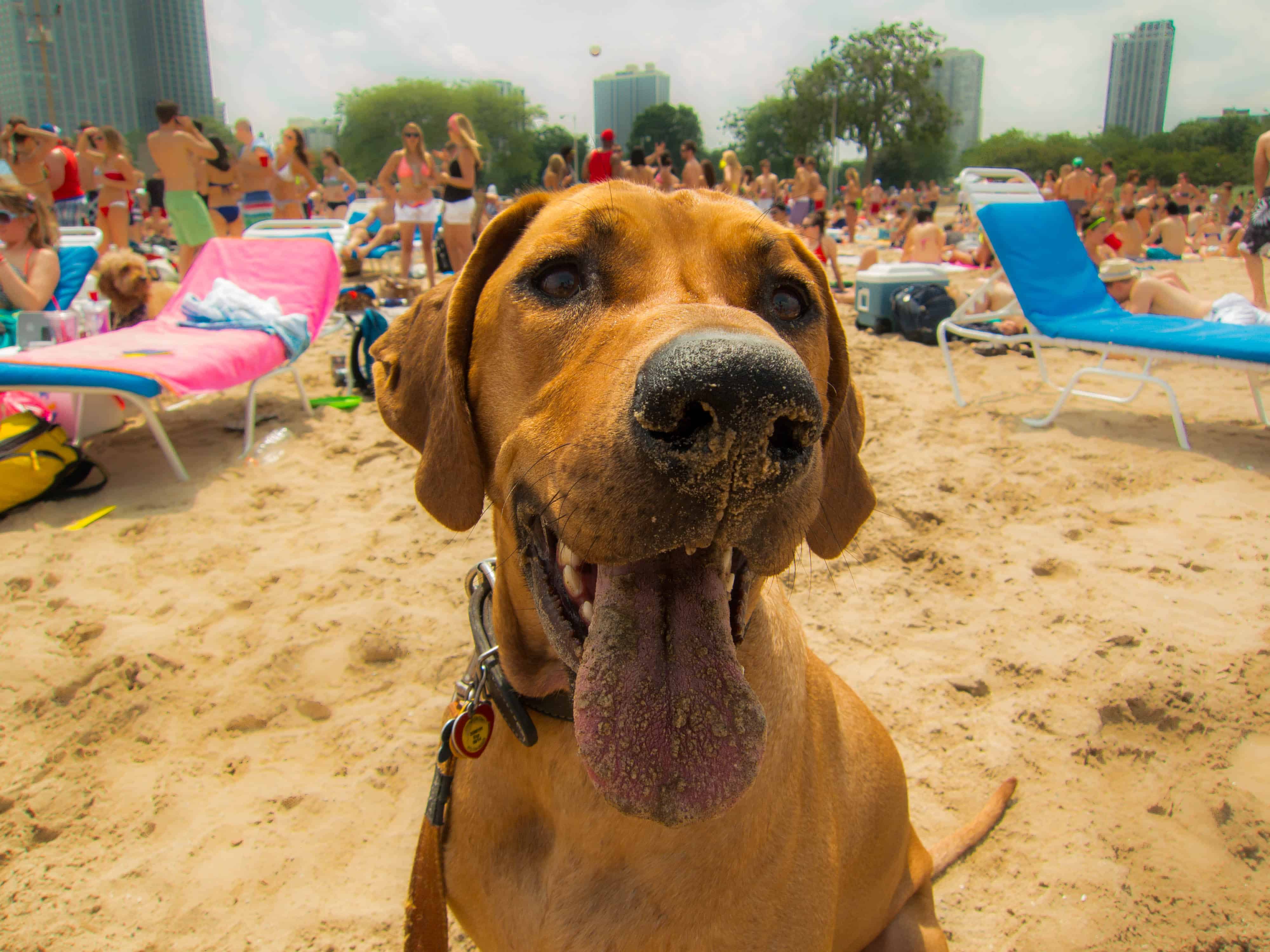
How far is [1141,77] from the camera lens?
13612 cm

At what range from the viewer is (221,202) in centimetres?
1172

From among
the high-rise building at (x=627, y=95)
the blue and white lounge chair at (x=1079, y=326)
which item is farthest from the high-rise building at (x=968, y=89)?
the blue and white lounge chair at (x=1079, y=326)

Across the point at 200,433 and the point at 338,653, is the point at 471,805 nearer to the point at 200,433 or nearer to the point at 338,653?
the point at 338,653

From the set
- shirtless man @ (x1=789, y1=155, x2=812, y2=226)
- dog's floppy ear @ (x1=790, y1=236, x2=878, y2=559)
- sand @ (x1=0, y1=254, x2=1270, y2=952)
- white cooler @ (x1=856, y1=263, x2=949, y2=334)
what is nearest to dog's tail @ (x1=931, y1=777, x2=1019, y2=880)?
sand @ (x1=0, y1=254, x2=1270, y2=952)

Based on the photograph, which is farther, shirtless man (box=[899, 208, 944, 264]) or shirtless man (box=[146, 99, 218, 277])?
shirtless man (box=[899, 208, 944, 264])

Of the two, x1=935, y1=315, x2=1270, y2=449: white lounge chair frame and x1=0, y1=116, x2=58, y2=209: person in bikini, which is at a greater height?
x1=0, y1=116, x2=58, y2=209: person in bikini

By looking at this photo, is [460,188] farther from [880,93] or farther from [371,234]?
[880,93]

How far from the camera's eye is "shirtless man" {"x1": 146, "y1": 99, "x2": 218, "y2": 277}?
29.6ft

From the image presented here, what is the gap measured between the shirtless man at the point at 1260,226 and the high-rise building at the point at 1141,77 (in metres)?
150

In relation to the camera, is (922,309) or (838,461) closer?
(838,461)

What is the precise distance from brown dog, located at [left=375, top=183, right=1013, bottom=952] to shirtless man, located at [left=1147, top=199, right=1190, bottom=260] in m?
17.3

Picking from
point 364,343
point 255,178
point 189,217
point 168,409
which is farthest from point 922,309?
point 255,178

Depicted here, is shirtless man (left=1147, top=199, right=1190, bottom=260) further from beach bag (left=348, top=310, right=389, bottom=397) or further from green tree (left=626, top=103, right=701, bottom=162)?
green tree (left=626, top=103, right=701, bottom=162)

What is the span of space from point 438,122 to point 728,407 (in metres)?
86.8
